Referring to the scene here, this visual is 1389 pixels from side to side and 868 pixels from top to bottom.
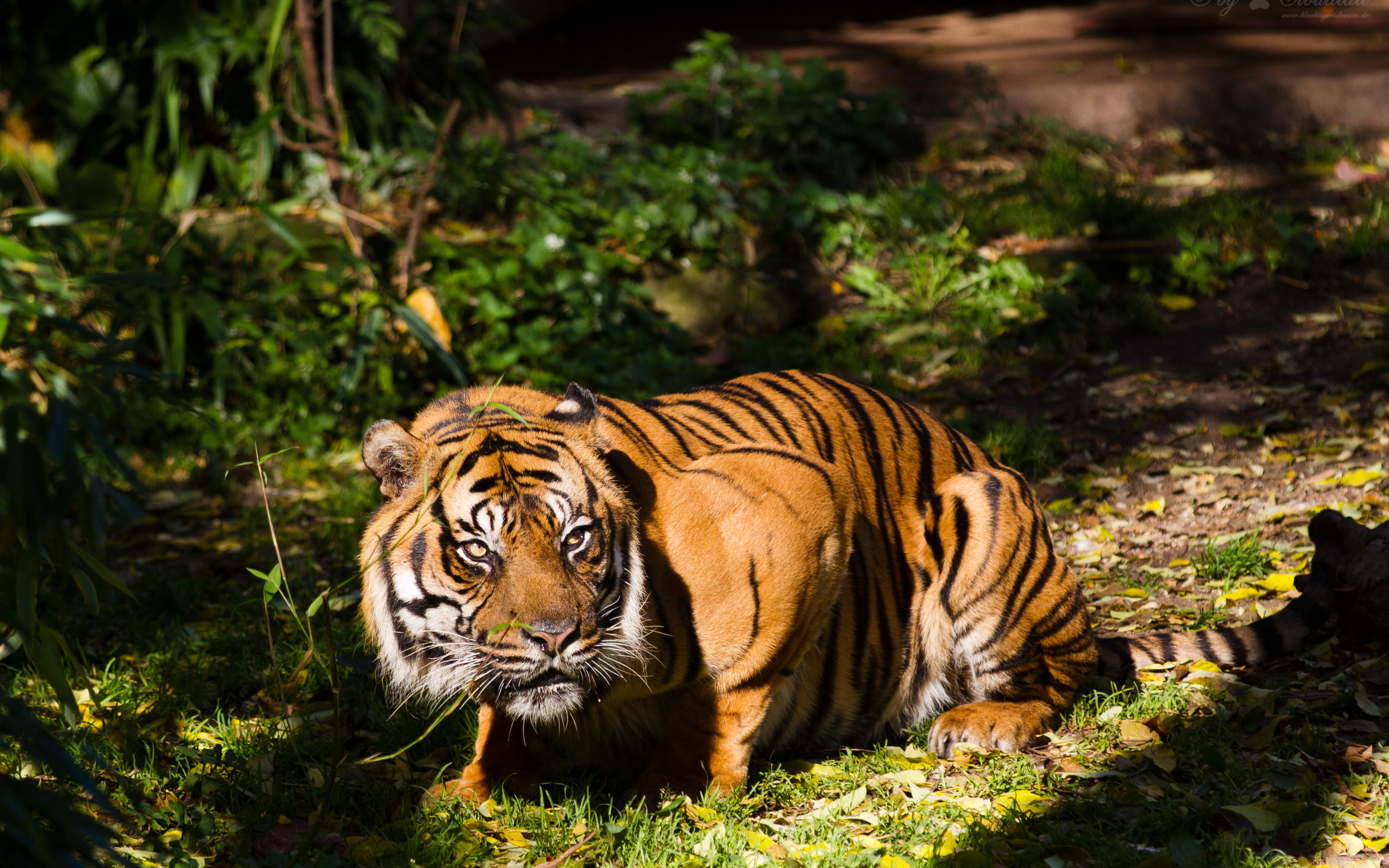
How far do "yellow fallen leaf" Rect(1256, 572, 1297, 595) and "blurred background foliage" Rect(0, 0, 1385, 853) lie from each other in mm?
1220

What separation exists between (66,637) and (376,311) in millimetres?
2008

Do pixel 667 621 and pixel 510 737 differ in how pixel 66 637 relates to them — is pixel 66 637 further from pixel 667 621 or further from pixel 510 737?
pixel 667 621

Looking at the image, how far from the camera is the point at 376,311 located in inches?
203

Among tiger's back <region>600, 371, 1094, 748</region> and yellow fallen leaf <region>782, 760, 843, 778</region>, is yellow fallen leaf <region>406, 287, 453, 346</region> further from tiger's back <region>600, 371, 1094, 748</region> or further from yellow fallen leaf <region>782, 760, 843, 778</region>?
yellow fallen leaf <region>782, 760, 843, 778</region>

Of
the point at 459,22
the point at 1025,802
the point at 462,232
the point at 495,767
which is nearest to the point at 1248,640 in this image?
the point at 1025,802

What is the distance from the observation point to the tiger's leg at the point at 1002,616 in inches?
117

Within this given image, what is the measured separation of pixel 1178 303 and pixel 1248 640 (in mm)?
3312

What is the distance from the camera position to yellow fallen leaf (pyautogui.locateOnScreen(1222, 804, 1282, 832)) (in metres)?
2.42

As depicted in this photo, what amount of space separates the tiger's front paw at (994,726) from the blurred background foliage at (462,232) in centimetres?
180

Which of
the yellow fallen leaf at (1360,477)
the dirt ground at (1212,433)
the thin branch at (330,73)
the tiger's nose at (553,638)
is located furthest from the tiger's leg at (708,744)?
the thin branch at (330,73)

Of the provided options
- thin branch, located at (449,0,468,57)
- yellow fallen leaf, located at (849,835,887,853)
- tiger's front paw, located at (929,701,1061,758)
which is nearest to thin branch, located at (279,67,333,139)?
thin branch, located at (449,0,468,57)

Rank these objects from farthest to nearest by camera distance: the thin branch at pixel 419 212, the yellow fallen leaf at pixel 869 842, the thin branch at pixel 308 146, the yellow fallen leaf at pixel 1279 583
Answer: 1. the thin branch at pixel 419 212
2. the thin branch at pixel 308 146
3. the yellow fallen leaf at pixel 1279 583
4. the yellow fallen leaf at pixel 869 842

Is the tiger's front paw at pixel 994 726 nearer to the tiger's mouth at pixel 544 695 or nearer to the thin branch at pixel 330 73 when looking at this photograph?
the tiger's mouth at pixel 544 695

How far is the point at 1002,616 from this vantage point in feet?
9.76
